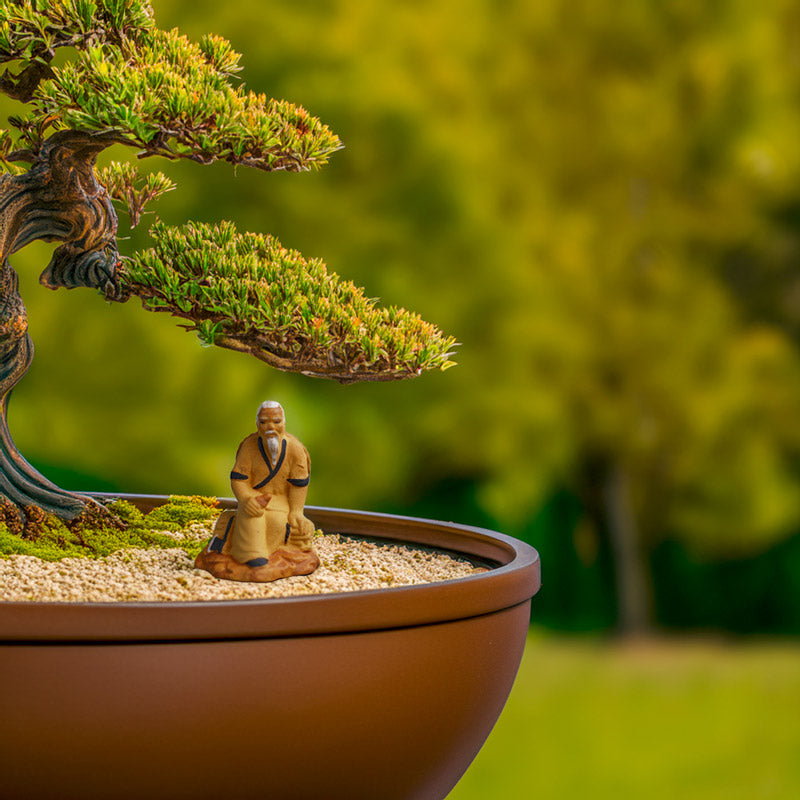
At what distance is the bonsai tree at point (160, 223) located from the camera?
1513 mm

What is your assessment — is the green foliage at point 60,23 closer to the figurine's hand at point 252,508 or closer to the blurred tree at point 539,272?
the figurine's hand at point 252,508

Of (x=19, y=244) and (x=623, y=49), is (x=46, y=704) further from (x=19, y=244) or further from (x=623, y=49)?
(x=623, y=49)

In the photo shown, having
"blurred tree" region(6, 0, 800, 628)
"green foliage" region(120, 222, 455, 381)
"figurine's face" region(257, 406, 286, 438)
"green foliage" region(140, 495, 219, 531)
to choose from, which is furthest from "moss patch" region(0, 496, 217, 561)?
"blurred tree" region(6, 0, 800, 628)

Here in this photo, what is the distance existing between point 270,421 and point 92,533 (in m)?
0.47

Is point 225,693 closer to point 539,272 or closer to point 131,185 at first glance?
point 131,185

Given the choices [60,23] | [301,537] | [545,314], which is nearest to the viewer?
[60,23]

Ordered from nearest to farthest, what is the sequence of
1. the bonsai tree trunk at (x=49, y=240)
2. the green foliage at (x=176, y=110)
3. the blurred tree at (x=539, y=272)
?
the green foliage at (x=176, y=110) → the bonsai tree trunk at (x=49, y=240) → the blurred tree at (x=539, y=272)

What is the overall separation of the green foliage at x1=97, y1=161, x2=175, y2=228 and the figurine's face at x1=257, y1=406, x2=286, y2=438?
0.64 m

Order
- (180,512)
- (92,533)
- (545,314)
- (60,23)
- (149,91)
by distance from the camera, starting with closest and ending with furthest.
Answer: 1. (149,91)
2. (60,23)
3. (92,533)
4. (180,512)
5. (545,314)

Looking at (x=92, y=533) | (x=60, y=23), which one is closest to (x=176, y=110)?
(x=60, y=23)

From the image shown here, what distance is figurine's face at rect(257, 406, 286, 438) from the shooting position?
167 centimetres

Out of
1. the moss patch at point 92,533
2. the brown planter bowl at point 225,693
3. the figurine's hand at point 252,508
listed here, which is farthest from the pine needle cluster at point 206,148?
the brown planter bowl at point 225,693

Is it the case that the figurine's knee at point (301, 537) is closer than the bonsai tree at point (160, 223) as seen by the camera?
No

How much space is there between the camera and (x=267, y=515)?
1682 mm
